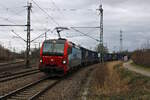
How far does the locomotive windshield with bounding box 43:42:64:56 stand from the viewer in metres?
18.5

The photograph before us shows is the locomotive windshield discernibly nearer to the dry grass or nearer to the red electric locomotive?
the red electric locomotive

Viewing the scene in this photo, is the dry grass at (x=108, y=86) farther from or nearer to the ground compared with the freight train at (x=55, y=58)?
nearer to the ground

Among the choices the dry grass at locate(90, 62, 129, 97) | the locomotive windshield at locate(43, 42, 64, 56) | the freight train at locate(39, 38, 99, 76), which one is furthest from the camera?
the locomotive windshield at locate(43, 42, 64, 56)

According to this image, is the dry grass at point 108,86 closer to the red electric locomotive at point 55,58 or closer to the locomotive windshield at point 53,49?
the red electric locomotive at point 55,58

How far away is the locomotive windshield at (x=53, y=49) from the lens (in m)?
18.5

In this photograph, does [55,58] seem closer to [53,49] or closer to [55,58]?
[55,58]

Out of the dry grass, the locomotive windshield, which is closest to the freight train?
the locomotive windshield

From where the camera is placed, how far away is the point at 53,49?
18812mm

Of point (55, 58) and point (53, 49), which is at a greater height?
point (53, 49)

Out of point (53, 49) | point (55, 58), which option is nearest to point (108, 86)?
point (55, 58)

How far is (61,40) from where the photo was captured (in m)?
19.3

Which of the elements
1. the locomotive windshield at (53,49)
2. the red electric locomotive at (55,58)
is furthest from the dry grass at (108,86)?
the locomotive windshield at (53,49)

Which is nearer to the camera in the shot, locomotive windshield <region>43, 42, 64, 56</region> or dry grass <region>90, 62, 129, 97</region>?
dry grass <region>90, 62, 129, 97</region>

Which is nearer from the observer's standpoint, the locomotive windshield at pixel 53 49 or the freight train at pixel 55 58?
the freight train at pixel 55 58
